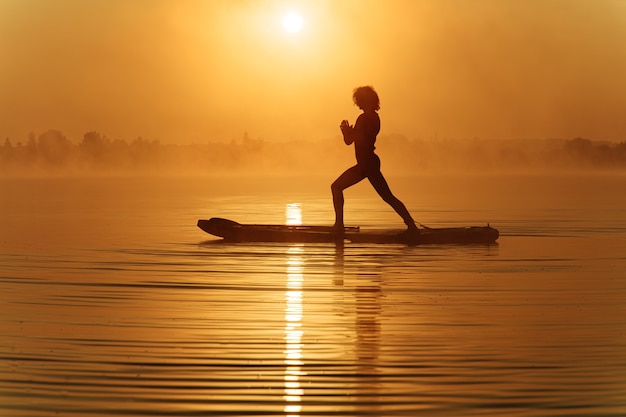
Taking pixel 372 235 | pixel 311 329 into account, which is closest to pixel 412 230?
pixel 372 235

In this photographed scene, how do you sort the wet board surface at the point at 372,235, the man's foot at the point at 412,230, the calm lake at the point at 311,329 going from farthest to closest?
the wet board surface at the point at 372,235 → the man's foot at the point at 412,230 → the calm lake at the point at 311,329

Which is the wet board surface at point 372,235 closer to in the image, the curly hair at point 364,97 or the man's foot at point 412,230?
the man's foot at point 412,230

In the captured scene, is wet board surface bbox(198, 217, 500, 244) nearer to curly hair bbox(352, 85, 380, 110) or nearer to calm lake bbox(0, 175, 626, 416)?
calm lake bbox(0, 175, 626, 416)

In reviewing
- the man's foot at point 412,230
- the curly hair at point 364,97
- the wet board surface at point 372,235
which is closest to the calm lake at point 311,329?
the wet board surface at point 372,235

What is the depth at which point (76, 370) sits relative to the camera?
8.59m

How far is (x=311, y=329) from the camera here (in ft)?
34.0

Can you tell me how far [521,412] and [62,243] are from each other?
13774 mm

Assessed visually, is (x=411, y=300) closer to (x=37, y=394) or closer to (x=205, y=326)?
(x=205, y=326)

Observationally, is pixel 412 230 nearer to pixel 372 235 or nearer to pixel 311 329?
pixel 372 235

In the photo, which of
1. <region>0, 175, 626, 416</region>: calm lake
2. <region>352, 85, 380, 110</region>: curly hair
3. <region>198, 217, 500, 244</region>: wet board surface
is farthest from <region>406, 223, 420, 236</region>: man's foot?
<region>352, 85, 380, 110</region>: curly hair

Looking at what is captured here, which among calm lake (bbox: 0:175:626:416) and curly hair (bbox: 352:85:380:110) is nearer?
calm lake (bbox: 0:175:626:416)

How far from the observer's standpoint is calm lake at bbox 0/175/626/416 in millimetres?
7770

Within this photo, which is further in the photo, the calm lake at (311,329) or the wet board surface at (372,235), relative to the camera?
the wet board surface at (372,235)

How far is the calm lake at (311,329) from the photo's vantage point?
7.77 m
